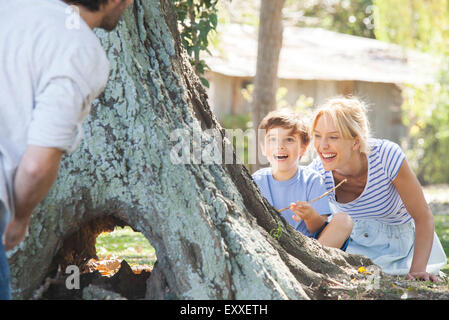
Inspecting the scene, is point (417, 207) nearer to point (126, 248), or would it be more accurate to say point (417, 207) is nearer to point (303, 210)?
point (303, 210)

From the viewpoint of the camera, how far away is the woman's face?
4.25m

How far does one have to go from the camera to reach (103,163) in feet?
8.93

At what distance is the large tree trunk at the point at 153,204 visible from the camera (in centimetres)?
260

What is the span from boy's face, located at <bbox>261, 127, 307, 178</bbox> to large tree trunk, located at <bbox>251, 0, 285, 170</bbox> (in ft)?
13.6

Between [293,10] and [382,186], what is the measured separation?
20.0 metres

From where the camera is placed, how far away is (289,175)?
489 centimetres

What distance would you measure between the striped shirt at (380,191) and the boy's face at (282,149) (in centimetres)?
24

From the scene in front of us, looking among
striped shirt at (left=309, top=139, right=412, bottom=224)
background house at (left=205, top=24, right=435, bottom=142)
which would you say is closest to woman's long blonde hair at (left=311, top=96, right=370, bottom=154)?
striped shirt at (left=309, top=139, right=412, bottom=224)

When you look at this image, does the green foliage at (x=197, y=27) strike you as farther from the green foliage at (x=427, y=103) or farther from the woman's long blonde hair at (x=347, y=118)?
the green foliage at (x=427, y=103)

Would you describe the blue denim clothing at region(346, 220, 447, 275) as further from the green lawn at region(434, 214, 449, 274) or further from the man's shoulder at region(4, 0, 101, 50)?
the man's shoulder at region(4, 0, 101, 50)

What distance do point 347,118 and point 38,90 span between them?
274 cm

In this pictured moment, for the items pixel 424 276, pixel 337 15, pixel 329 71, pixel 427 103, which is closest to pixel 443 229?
pixel 424 276

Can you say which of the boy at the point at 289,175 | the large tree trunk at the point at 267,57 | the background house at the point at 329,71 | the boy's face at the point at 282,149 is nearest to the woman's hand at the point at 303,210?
the boy at the point at 289,175

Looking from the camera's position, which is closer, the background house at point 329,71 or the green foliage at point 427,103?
the green foliage at point 427,103
